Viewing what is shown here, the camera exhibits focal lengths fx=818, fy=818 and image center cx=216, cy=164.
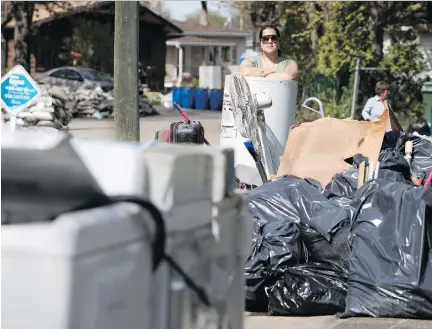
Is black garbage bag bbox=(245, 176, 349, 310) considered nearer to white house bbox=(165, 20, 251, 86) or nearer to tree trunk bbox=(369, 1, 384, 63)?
tree trunk bbox=(369, 1, 384, 63)

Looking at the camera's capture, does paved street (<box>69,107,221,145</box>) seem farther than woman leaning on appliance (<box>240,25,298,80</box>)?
Yes

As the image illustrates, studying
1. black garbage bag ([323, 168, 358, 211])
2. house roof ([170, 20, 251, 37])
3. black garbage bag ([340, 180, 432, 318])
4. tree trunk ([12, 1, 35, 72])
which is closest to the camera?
black garbage bag ([340, 180, 432, 318])

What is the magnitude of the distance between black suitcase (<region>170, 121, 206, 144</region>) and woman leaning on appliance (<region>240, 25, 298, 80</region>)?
2392 mm

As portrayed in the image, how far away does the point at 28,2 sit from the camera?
3080 cm

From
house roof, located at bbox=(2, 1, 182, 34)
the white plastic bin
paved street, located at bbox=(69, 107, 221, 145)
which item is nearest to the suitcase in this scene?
the white plastic bin

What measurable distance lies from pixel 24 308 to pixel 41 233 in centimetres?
18

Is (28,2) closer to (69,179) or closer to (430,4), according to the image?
(430,4)

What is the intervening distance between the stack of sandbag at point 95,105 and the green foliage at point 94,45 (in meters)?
9.72

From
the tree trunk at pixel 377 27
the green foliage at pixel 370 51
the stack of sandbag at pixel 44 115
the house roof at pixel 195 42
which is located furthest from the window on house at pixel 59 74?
the house roof at pixel 195 42

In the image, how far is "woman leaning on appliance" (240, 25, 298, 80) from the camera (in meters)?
7.77

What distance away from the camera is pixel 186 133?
18.1ft

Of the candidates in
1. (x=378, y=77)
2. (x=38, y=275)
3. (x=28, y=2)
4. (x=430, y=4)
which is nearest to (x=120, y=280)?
(x=38, y=275)

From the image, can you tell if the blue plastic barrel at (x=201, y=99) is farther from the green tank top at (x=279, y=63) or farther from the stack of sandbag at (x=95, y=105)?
the green tank top at (x=279, y=63)

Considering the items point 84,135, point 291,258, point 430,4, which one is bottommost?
point 84,135
